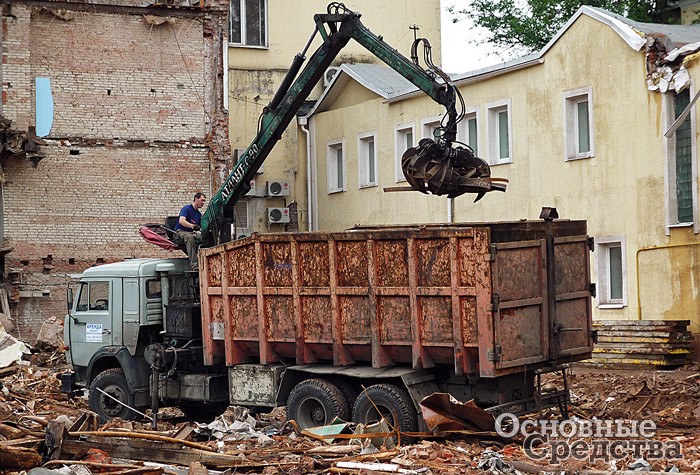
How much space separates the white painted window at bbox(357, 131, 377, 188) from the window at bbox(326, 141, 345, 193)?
1475 mm

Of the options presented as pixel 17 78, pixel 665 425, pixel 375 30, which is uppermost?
pixel 375 30

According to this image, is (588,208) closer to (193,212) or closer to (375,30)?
(193,212)

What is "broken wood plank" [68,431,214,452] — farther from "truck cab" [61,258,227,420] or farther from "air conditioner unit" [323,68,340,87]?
"air conditioner unit" [323,68,340,87]

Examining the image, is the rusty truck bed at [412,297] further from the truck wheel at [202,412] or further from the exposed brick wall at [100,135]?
the exposed brick wall at [100,135]

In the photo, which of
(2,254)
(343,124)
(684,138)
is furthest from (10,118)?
(684,138)

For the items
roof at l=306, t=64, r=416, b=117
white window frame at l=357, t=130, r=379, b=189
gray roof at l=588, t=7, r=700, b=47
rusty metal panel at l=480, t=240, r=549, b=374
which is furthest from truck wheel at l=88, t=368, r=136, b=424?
white window frame at l=357, t=130, r=379, b=189

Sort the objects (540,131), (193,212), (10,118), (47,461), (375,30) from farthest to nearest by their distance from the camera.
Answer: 1. (375,30)
2. (10,118)
3. (540,131)
4. (193,212)
5. (47,461)

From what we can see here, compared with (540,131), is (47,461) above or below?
below

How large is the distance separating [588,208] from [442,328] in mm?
11546

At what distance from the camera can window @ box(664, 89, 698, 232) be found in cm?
2169

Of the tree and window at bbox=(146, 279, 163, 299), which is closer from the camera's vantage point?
window at bbox=(146, 279, 163, 299)

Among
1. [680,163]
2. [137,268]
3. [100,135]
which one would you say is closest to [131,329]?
[137,268]

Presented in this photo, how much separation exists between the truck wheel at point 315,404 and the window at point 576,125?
466 inches

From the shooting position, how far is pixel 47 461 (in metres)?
12.1
